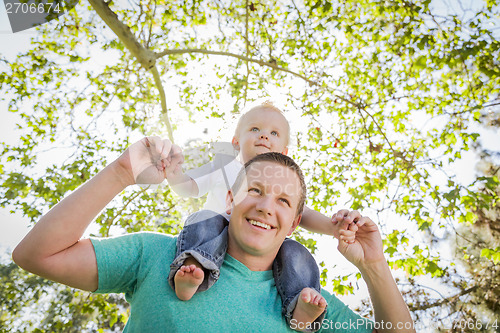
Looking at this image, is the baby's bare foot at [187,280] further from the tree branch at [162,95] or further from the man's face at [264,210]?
the tree branch at [162,95]

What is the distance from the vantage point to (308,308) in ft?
4.26

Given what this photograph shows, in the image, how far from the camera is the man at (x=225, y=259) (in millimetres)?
1054

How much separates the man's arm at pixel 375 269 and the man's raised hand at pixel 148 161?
2.91ft

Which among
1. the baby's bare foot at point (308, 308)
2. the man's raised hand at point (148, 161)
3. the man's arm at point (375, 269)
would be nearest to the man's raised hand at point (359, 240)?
the man's arm at point (375, 269)

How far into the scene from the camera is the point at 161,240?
1.41 meters

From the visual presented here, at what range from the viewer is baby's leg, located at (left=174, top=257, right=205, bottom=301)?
1.13 m

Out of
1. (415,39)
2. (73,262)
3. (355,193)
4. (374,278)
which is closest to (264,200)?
(374,278)

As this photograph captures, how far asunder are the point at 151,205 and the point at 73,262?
4763mm

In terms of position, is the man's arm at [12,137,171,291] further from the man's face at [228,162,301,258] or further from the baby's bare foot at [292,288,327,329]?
the baby's bare foot at [292,288,327,329]

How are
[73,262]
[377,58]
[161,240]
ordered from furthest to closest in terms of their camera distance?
[377,58] < [161,240] < [73,262]

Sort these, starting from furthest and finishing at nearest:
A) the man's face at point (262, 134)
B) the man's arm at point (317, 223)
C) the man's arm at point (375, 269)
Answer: the man's face at point (262, 134) < the man's arm at point (317, 223) < the man's arm at point (375, 269)

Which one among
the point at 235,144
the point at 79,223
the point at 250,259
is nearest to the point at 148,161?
the point at 79,223

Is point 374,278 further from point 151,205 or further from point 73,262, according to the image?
point 151,205

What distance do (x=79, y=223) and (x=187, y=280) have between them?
431 mm
